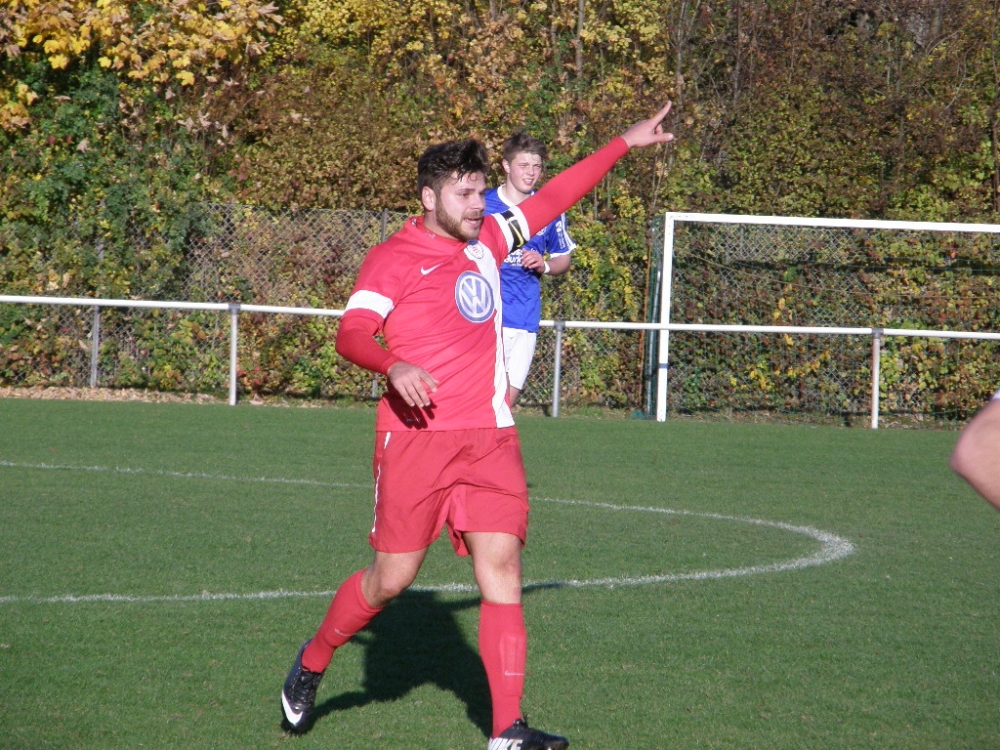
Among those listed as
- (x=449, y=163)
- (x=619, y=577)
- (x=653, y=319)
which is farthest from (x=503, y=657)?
(x=653, y=319)

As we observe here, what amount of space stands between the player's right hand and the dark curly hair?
Answer: 0.71 m

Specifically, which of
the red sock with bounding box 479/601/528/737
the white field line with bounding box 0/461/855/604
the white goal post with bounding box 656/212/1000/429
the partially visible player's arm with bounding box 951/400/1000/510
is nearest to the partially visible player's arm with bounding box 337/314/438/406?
the red sock with bounding box 479/601/528/737

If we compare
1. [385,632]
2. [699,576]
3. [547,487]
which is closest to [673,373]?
[547,487]

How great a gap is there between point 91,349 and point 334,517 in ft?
28.1

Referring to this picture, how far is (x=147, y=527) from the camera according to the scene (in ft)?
24.8

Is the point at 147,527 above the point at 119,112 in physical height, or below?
below

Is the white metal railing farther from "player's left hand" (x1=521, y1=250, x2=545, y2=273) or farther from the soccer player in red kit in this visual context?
the soccer player in red kit

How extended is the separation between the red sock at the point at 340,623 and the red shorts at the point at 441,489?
24 centimetres

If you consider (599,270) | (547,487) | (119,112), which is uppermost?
(119,112)

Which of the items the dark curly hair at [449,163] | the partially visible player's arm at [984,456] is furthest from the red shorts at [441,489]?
the partially visible player's arm at [984,456]

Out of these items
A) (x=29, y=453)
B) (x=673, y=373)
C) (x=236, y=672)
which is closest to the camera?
(x=236, y=672)

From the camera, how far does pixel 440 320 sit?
13.6 ft

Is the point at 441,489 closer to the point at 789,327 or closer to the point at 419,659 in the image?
the point at 419,659

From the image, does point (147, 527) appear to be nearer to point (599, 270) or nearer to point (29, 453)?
point (29, 453)
